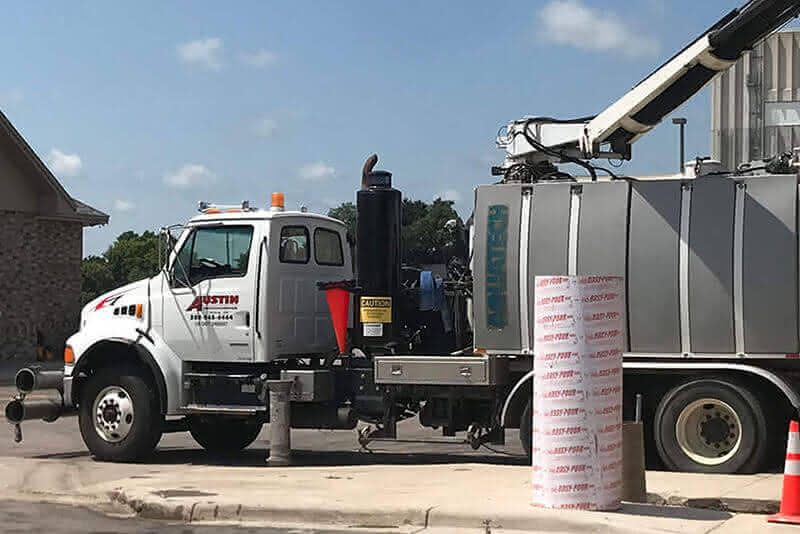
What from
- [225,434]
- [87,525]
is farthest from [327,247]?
[87,525]

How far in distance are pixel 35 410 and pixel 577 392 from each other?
7666mm

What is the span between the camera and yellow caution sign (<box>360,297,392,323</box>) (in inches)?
551

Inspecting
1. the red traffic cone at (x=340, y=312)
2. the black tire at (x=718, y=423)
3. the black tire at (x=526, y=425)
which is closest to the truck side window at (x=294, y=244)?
the red traffic cone at (x=340, y=312)

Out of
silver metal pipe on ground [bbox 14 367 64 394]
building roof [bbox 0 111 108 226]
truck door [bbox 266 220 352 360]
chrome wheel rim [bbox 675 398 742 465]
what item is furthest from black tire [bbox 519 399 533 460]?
building roof [bbox 0 111 108 226]

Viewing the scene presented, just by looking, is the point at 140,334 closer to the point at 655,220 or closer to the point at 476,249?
the point at 476,249

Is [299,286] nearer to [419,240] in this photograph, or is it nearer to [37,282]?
[419,240]

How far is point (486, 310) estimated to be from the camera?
1299 centimetres

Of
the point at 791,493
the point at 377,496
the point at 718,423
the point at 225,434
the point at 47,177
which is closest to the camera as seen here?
the point at 791,493

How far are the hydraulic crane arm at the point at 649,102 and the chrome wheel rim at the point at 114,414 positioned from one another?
5.11m

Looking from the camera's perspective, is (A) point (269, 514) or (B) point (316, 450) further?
(B) point (316, 450)

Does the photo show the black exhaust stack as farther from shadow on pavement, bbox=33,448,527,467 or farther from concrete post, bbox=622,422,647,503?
concrete post, bbox=622,422,647,503

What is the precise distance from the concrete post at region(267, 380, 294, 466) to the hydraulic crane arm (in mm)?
3515

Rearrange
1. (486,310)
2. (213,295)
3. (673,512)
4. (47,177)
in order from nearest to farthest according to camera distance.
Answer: (673,512) < (486,310) < (213,295) < (47,177)

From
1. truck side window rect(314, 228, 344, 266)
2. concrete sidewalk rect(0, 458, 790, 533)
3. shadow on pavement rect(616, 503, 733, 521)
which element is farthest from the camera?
truck side window rect(314, 228, 344, 266)
